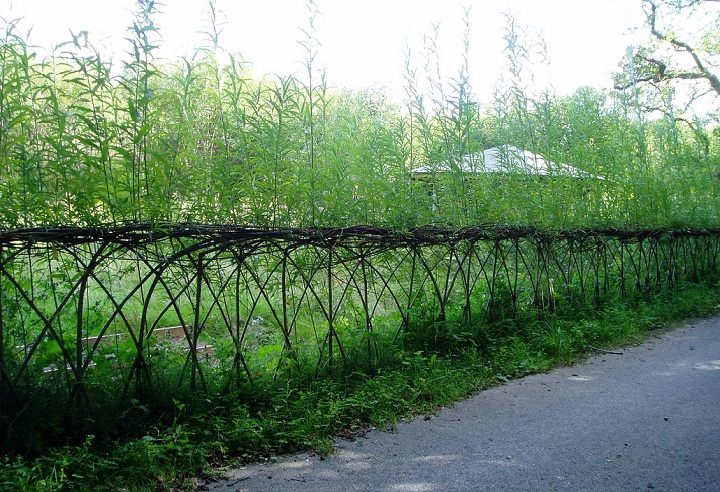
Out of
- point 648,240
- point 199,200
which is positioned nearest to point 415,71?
point 199,200

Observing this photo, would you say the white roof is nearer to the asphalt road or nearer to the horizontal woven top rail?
the horizontal woven top rail

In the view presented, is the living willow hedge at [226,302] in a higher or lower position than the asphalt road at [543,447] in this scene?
higher

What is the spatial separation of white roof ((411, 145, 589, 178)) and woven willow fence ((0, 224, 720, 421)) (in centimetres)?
81

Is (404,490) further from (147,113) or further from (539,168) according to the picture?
(539,168)

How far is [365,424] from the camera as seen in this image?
13.5ft

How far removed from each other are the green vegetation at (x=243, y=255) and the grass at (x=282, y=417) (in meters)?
0.02

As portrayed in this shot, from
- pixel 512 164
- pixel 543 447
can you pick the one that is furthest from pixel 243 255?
pixel 512 164

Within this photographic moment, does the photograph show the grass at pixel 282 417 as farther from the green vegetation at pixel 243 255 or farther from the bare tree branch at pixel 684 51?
the bare tree branch at pixel 684 51

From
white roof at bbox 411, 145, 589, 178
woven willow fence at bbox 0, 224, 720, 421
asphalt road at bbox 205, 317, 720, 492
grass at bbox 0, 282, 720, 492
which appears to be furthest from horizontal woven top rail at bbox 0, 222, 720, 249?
asphalt road at bbox 205, 317, 720, 492

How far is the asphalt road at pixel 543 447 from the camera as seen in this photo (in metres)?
3.22

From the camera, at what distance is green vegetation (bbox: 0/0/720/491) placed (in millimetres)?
3322

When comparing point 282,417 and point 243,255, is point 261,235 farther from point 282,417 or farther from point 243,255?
point 282,417

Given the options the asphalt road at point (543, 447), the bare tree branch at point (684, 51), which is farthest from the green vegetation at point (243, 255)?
the bare tree branch at point (684, 51)

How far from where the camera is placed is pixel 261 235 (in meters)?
4.04
